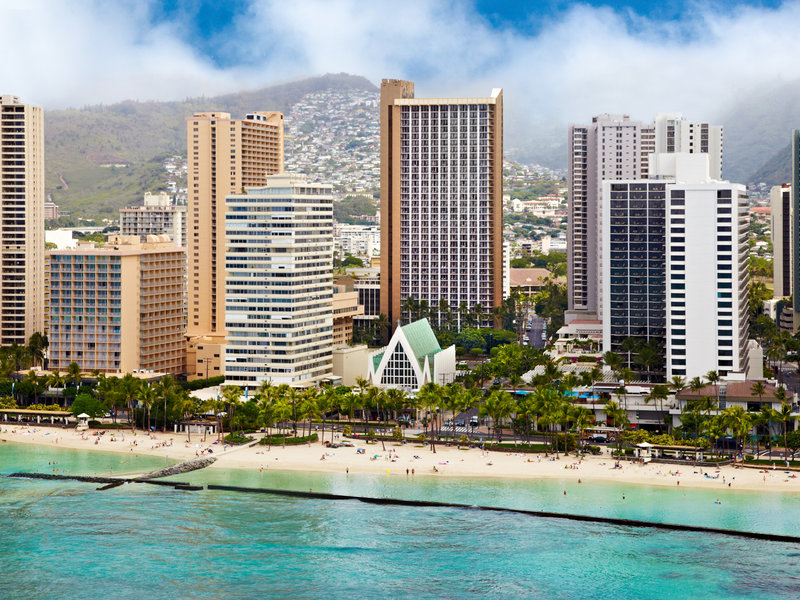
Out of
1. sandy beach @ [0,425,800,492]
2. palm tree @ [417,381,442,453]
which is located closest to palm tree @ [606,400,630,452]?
sandy beach @ [0,425,800,492]

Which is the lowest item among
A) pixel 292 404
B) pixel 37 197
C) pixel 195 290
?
pixel 292 404

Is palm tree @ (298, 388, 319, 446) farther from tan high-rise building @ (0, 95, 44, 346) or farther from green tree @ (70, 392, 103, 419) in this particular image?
tan high-rise building @ (0, 95, 44, 346)

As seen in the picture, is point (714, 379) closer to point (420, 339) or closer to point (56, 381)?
point (420, 339)

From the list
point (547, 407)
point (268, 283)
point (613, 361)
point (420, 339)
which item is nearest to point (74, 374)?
point (268, 283)

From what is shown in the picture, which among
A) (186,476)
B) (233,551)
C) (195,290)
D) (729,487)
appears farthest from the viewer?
(195,290)

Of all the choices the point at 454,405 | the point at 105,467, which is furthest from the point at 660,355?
the point at 105,467

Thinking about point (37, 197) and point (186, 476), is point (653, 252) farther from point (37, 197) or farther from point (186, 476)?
point (37, 197)

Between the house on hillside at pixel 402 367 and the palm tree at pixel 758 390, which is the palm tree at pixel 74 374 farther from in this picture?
the palm tree at pixel 758 390
